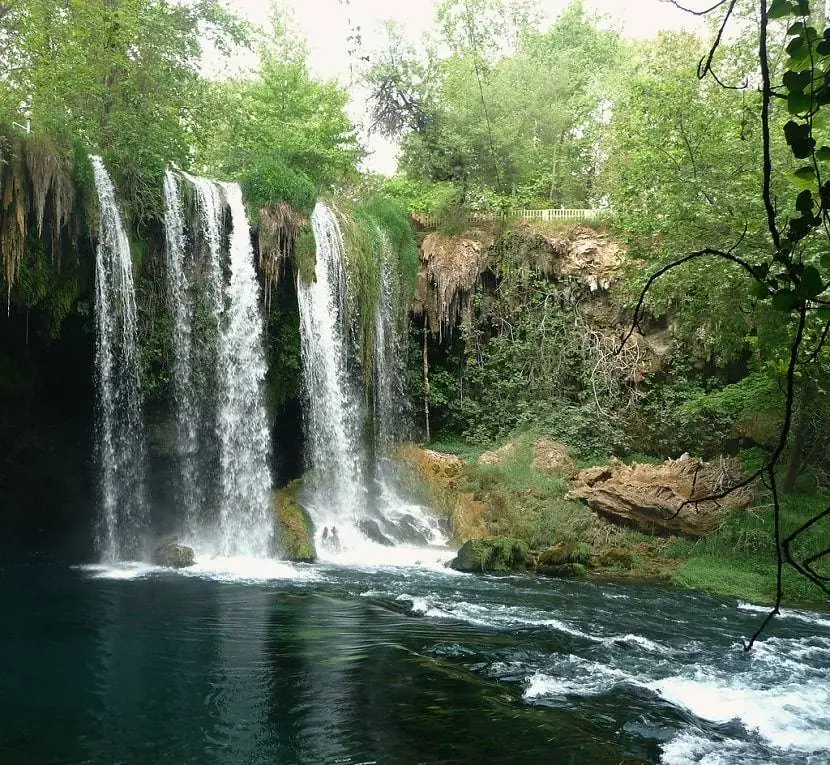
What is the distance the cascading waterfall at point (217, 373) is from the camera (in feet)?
48.8

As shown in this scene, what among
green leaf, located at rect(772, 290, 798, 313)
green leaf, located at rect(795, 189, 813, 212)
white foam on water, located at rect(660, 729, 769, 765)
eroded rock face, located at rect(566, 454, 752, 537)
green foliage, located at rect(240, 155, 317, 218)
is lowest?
white foam on water, located at rect(660, 729, 769, 765)

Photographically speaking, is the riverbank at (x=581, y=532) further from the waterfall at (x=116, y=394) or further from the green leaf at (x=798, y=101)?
the green leaf at (x=798, y=101)

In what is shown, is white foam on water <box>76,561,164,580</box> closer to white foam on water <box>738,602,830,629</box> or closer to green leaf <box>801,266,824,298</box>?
white foam on water <box>738,602,830,629</box>

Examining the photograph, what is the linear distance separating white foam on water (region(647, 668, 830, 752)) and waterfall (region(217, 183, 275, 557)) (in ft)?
30.2

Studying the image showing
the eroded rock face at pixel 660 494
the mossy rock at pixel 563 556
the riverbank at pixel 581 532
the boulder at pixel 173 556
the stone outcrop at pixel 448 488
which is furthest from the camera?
the stone outcrop at pixel 448 488

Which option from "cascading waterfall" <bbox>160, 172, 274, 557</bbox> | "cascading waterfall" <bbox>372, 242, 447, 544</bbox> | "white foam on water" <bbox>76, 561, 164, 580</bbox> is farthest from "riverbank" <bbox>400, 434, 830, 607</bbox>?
"white foam on water" <bbox>76, 561, 164, 580</bbox>

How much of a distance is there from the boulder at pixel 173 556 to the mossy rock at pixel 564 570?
5.91 metres

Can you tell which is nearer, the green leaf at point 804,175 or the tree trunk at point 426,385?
the green leaf at point 804,175

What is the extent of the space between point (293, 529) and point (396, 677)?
25.4ft

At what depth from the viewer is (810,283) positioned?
4.84ft

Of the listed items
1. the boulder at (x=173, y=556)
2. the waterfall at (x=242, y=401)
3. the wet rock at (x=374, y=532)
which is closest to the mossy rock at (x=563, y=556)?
the wet rock at (x=374, y=532)

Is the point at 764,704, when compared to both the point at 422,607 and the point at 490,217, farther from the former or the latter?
the point at 490,217

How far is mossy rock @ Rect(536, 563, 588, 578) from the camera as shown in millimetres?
12969

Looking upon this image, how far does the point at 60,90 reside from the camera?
1541cm
